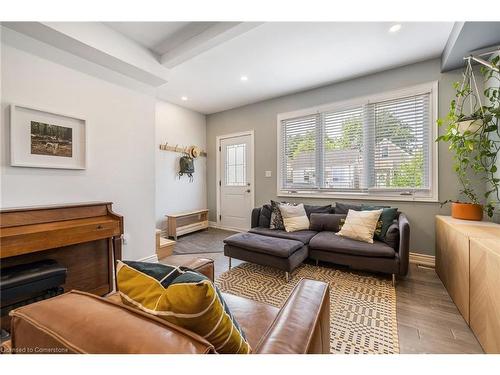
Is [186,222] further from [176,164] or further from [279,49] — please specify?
[279,49]

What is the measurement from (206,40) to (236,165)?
8.98 feet

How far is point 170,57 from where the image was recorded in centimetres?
261

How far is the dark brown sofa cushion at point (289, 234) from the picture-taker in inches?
109

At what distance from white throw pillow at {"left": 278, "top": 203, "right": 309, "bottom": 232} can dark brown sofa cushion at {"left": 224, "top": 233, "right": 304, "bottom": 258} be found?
1.47 feet

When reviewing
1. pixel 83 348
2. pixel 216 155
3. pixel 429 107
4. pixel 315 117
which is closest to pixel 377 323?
pixel 83 348

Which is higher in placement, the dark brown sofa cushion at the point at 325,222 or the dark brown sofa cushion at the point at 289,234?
the dark brown sofa cushion at the point at 325,222

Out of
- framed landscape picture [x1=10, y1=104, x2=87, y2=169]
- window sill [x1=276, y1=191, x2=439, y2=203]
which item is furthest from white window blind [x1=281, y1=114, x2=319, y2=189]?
framed landscape picture [x1=10, y1=104, x2=87, y2=169]

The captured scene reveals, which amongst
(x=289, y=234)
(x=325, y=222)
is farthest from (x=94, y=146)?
(x=325, y=222)

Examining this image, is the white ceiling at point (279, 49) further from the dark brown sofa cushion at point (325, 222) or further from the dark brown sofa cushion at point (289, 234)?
the dark brown sofa cushion at point (289, 234)

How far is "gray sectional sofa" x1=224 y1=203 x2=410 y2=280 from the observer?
2.27 meters

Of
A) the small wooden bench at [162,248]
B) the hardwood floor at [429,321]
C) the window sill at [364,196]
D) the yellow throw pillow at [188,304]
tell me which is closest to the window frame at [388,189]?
the window sill at [364,196]

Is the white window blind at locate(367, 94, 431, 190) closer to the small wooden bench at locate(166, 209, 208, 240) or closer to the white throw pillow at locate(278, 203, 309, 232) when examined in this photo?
the white throw pillow at locate(278, 203, 309, 232)

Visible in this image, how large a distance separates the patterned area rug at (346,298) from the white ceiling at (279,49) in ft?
8.32

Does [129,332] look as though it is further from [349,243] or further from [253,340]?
[349,243]
